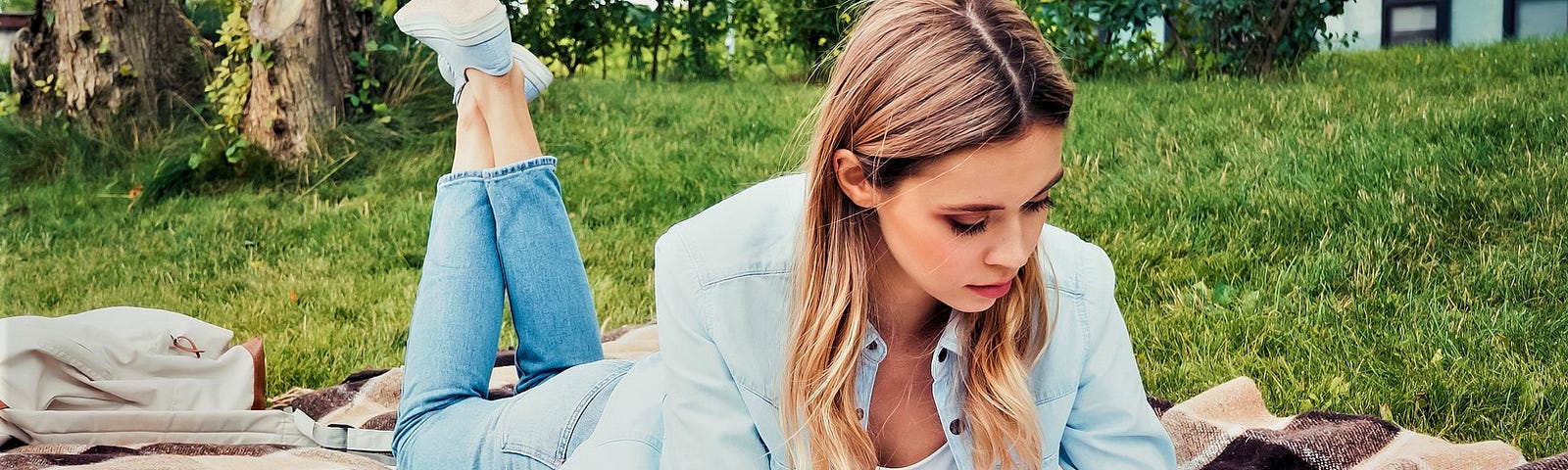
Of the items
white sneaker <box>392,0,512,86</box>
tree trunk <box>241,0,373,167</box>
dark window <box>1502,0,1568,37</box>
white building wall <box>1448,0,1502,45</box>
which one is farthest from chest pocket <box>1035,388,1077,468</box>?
tree trunk <box>241,0,373,167</box>

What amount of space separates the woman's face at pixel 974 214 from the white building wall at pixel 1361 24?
3804mm

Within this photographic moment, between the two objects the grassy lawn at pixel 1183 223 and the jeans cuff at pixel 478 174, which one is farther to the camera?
the grassy lawn at pixel 1183 223

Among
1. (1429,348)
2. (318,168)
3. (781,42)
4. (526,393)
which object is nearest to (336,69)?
(318,168)

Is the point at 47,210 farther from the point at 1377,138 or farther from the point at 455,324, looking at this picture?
the point at 1377,138

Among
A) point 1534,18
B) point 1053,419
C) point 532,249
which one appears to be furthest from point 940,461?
point 1534,18

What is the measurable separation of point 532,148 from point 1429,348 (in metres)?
1.86

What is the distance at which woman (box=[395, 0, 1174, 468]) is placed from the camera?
4.46ft

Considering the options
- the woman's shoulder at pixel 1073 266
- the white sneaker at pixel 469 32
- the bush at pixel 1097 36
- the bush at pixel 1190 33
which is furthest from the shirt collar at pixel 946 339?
the bush at pixel 1097 36

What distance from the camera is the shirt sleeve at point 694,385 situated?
152 cm

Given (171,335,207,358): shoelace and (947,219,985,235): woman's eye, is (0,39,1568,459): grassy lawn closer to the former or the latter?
→ (171,335,207,358): shoelace

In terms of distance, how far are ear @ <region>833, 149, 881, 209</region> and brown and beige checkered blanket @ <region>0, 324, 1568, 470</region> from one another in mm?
1031

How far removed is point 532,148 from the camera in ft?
7.04

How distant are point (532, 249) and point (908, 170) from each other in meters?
0.89

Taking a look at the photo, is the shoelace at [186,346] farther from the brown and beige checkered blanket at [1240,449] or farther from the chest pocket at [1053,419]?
the chest pocket at [1053,419]
